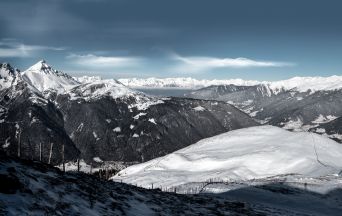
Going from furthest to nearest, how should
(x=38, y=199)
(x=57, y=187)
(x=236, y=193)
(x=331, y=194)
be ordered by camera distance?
(x=331, y=194), (x=236, y=193), (x=57, y=187), (x=38, y=199)

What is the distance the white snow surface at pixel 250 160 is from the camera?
114m

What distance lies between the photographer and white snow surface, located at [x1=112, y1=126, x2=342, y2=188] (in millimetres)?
113562

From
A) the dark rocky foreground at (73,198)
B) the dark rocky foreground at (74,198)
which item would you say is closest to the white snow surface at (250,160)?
the dark rocky foreground at (74,198)

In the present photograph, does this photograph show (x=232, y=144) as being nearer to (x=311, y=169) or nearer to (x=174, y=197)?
(x=311, y=169)

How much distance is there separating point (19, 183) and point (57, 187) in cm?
270

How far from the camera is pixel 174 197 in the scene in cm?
3052

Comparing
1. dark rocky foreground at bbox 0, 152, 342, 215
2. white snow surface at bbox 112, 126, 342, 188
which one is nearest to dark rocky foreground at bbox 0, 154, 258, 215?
dark rocky foreground at bbox 0, 152, 342, 215

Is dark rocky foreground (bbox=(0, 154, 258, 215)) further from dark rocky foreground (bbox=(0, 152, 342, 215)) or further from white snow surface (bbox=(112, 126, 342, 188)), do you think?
white snow surface (bbox=(112, 126, 342, 188))

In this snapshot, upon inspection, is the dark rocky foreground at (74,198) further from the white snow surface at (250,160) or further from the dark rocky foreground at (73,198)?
the white snow surface at (250,160)

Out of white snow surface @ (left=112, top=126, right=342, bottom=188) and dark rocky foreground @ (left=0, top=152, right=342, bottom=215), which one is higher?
dark rocky foreground @ (left=0, top=152, right=342, bottom=215)

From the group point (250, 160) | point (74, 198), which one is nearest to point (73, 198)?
point (74, 198)

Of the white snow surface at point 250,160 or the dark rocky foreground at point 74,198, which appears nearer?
the dark rocky foreground at point 74,198

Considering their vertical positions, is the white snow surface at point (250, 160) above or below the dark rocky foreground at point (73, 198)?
below

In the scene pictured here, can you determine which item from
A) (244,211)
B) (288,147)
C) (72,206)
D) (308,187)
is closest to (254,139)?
(288,147)
